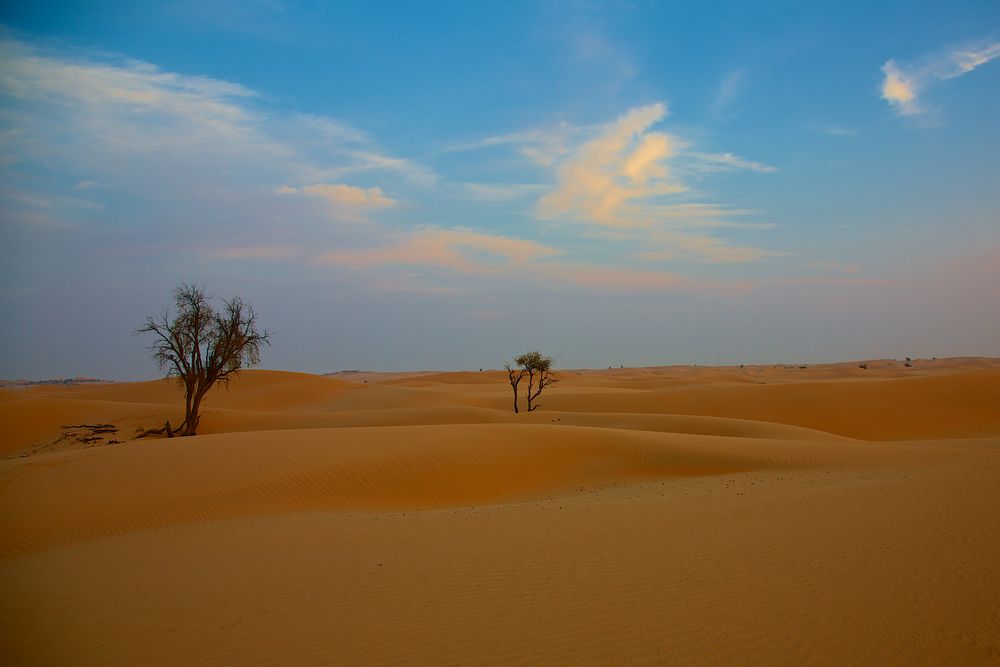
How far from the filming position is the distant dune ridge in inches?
219

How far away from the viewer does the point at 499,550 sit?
343 inches

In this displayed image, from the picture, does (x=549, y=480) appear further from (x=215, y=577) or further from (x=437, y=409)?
(x=437, y=409)

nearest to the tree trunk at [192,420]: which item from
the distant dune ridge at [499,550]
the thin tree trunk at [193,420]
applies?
the thin tree trunk at [193,420]

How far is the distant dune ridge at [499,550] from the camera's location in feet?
18.2

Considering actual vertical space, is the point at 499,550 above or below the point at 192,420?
below

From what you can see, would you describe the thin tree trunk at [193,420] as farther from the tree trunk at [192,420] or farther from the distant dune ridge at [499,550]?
the distant dune ridge at [499,550]

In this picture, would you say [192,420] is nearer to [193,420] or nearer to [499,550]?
[193,420]

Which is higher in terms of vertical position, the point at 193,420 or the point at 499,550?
the point at 193,420

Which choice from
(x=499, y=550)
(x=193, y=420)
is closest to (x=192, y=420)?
(x=193, y=420)

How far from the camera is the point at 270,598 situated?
297 inches

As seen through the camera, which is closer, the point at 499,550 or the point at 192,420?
the point at 499,550

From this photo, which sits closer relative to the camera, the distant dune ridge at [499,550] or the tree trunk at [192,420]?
the distant dune ridge at [499,550]

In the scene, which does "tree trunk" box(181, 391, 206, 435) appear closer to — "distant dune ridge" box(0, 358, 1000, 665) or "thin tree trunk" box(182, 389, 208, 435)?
"thin tree trunk" box(182, 389, 208, 435)

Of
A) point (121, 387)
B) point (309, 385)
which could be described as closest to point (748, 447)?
point (309, 385)
